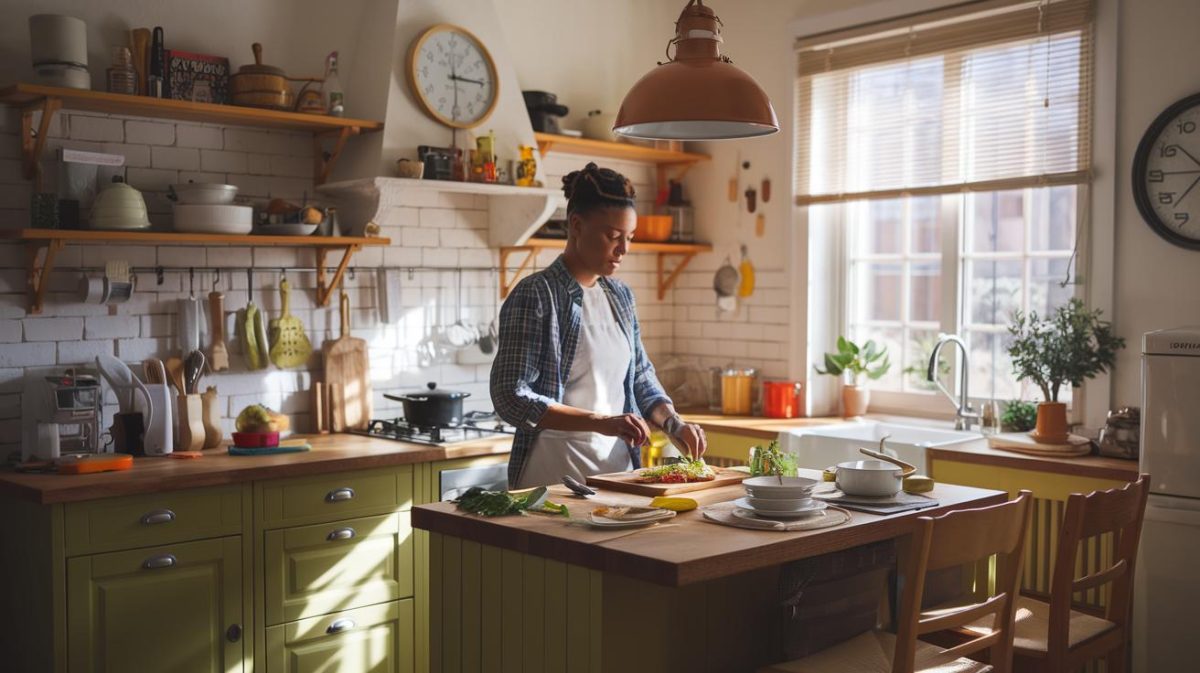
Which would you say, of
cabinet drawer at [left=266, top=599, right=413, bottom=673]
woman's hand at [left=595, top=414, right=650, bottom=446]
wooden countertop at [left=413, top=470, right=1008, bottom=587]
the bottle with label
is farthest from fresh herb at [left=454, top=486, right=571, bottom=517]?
the bottle with label

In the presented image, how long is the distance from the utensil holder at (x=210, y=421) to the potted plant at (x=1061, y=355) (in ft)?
10.1

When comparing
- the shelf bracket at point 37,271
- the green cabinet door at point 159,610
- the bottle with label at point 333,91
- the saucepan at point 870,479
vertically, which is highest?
the bottle with label at point 333,91

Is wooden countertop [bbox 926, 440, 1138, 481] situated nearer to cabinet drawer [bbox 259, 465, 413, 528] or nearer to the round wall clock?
cabinet drawer [bbox 259, 465, 413, 528]

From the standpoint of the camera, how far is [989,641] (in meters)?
2.70

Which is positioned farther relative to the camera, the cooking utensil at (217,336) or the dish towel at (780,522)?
the cooking utensil at (217,336)

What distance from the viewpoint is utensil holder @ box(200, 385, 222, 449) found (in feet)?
13.8

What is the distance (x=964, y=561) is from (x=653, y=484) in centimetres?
93

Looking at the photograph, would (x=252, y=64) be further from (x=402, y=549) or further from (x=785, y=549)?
(x=785, y=549)

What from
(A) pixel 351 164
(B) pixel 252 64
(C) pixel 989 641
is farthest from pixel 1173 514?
(B) pixel 252 64

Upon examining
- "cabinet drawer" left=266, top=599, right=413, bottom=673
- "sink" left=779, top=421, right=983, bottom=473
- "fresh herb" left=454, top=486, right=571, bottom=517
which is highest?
"fresh herb" left=454, top=486, right=571, bottom=517

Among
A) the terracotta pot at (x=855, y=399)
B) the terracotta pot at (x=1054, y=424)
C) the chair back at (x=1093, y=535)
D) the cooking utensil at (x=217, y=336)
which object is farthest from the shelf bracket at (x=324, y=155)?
the chair back at (x=1093, y=535)

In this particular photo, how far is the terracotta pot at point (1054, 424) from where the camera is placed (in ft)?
13.8

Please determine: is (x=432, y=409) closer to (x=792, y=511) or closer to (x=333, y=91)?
(x=333, y=91)

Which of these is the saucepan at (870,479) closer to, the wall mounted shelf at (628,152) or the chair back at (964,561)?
the chair back at (964,561)
